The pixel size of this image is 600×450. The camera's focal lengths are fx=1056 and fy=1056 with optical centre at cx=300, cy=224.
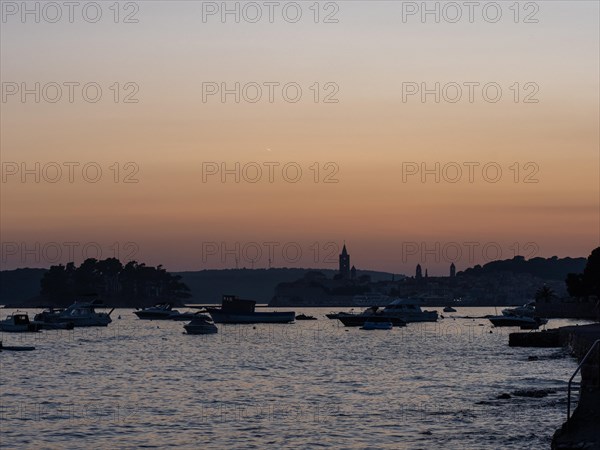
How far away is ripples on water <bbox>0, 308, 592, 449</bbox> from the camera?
4091 cm

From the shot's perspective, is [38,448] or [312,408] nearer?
[38,448]

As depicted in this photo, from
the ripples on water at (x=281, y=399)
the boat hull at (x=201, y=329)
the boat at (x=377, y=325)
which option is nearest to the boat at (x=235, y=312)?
the boat at (x=377, y=325)

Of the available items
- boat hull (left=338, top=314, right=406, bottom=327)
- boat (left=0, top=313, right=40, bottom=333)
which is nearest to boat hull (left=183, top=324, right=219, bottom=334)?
boat (left=0, top=313, right=40, bottom=333)

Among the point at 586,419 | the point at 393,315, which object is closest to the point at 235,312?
the point at 393,315

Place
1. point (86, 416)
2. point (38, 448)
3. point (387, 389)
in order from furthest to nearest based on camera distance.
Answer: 1. point (387, 389)
2. point (86, 416)
3. point (38, 448)

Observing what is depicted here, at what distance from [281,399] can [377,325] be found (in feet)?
366

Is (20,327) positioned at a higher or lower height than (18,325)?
lower

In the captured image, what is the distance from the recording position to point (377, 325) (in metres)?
167

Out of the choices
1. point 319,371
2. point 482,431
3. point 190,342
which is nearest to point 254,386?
point 319,371

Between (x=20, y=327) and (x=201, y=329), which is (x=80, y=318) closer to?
(x=20, y=327)

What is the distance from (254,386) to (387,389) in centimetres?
834

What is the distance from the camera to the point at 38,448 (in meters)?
38.5

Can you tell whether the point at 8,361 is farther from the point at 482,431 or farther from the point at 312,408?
the point at 482,431

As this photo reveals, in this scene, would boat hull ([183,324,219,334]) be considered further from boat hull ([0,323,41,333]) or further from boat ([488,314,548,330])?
boat ([488,314,548,330])
